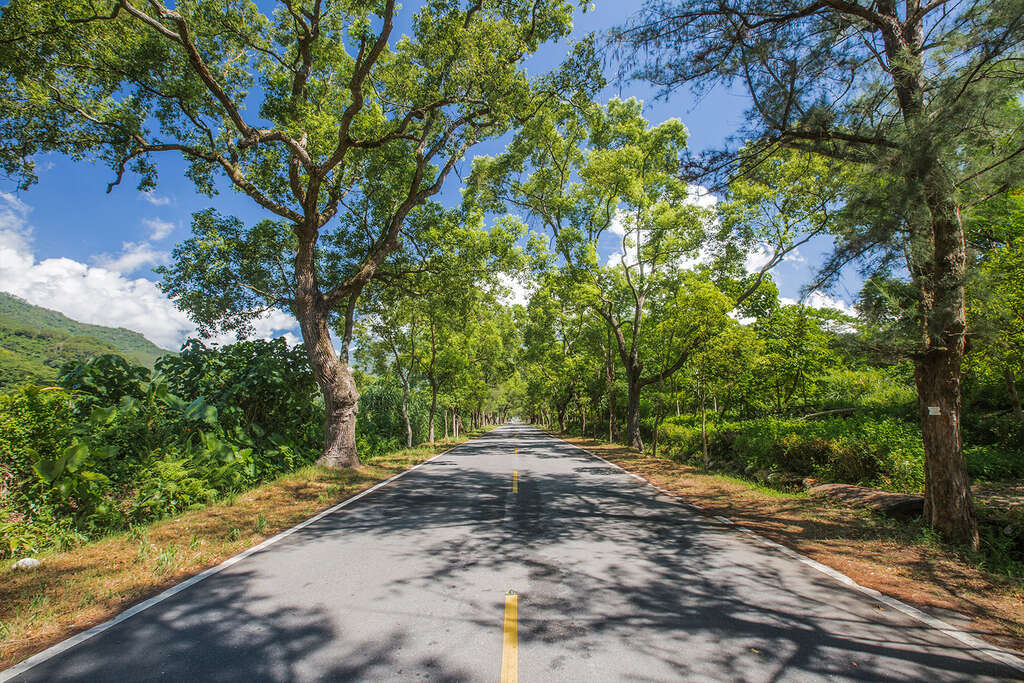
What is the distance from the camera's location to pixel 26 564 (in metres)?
4.27

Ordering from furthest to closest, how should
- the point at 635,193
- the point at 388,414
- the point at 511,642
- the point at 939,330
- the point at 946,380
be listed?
1. the point at 388,414
2. the point at 635,193
3. the point at 946,380
4. the point at 939,330
5. the point at 511,642

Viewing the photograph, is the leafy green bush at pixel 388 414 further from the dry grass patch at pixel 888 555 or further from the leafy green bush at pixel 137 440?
the dry grass patch at pixel 888 555

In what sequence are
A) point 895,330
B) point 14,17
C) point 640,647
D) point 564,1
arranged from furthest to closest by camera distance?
point 564,1 → point 14,17 → point 895,330 → point 640,647

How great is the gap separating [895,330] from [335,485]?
10.3 metres

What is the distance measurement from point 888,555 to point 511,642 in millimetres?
5126

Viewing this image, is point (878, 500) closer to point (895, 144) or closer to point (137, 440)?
point (895, 144)

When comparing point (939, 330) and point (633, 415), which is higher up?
point (939, 330)

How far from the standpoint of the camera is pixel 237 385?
9.32 m

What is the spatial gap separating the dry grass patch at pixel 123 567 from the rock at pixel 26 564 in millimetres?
56

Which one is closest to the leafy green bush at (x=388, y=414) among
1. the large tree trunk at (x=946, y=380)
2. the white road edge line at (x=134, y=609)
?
the white road edge line at (x=134, y=609)

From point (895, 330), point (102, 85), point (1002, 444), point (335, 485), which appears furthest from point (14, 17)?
point (1002, 444)

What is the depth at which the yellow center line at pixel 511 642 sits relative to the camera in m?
2.59

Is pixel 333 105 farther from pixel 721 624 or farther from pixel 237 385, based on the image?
pixel 721 624

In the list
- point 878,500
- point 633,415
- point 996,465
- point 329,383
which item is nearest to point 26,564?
point 329,383
